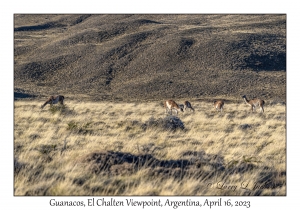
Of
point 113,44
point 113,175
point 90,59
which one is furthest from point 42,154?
point 113,44

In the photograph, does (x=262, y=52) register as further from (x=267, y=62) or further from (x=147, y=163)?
(x=147, y=163)

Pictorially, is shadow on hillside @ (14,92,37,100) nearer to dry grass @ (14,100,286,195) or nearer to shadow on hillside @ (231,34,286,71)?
shadow on hillside @ (231,34,286,71)

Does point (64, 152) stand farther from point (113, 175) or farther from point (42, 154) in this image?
point (113, 175)

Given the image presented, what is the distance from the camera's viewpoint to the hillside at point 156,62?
2255 inches

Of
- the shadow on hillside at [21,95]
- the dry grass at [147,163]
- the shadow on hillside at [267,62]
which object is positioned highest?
the shadow on hillside at [267,62]

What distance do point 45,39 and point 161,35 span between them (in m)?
29.2

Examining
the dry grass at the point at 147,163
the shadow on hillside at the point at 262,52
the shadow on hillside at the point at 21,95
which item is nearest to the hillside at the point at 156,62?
the shadow on hillside at the point at 262,52

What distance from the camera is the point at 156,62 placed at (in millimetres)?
71000

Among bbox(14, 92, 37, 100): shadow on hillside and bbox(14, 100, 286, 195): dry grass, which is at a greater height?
bbox(14, 92, 37, 100): shadow on hillside

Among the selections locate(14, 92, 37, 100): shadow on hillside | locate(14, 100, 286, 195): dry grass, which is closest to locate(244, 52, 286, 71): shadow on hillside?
locate(14, 92, 37, 100): shadow on hillside

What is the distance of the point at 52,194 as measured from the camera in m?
7.99

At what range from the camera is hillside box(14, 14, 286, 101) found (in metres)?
57.3

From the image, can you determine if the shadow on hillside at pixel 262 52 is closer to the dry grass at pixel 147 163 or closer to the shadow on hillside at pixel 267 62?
the shadow on hillside at pixel 267 62

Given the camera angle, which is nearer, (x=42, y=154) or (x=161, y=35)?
(x=42, y=154)
